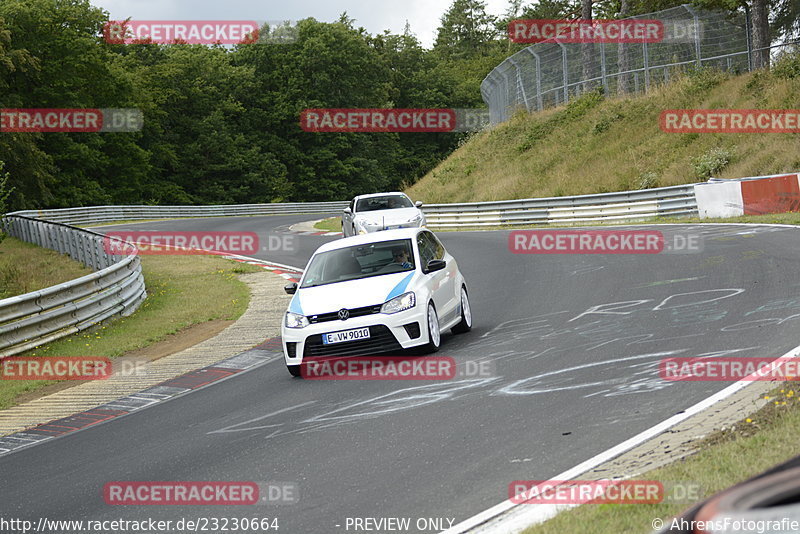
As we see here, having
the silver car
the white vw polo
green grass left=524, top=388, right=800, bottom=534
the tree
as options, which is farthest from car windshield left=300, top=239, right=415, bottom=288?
the tree

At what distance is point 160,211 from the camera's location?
58469 millimetres

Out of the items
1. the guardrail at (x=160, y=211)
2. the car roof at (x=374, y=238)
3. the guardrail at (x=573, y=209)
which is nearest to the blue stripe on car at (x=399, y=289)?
the car roof at (x=374, y=238)

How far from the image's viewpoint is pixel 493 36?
142 metres

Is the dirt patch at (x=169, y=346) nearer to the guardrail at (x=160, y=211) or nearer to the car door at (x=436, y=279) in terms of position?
the car door at (x=436, y=279)

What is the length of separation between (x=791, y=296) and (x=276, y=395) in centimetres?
654

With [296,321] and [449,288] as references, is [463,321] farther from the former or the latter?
[296,321]

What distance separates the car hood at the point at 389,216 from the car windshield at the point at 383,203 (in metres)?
0.53

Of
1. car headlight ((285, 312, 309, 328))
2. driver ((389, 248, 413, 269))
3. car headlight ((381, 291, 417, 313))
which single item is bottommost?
car headlight ((285, 312, 309, 328))

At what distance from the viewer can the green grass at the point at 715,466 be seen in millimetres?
4656

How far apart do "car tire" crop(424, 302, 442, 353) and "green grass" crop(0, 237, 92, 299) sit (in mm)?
12792

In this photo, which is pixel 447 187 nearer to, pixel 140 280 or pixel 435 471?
pixel 140 280

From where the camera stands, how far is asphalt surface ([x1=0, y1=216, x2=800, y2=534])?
242 inches

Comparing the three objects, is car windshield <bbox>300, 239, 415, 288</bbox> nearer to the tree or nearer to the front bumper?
the front bumper

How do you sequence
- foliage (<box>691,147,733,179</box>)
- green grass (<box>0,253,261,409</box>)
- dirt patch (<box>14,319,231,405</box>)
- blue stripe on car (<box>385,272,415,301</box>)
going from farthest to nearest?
foliage (<box>691,147,733,179</box>), green grass (<box>0,253,261,409</box>), dirt patch (<box>14,319,231,405</box>), blue stripe on car (<box>385,272,415,301</box>)
